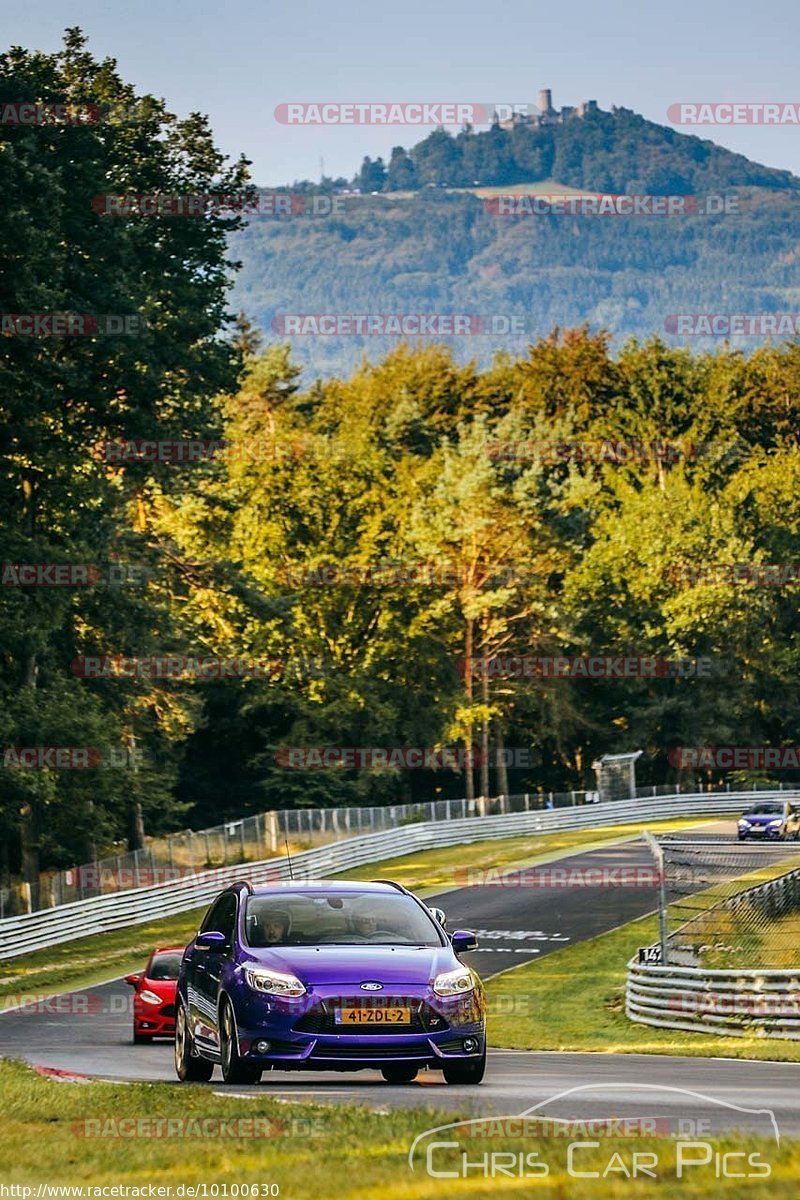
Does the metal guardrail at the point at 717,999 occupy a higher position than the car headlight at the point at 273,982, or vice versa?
the car headlight at the point at 273,982

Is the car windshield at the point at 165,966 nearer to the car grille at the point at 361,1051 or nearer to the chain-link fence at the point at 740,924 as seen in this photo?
the chain-link fence at the point at 740,924

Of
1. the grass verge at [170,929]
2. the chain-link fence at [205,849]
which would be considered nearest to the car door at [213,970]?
the grass verge at [170,929]

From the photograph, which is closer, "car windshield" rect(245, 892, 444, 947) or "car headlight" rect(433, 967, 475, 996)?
"car headlight" rect(433, 967, 475, 996)

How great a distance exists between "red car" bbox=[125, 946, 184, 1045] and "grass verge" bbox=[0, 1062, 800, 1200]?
1101cm

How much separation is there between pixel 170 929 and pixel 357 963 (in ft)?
110

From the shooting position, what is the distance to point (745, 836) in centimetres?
6150

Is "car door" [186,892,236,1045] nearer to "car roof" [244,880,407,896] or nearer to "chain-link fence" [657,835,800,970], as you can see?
"car roof" [244,880,407,896]

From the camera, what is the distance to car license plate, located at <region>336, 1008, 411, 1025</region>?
43.5 ft

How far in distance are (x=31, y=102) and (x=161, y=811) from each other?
29.0 meters

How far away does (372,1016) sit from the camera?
43.6ft

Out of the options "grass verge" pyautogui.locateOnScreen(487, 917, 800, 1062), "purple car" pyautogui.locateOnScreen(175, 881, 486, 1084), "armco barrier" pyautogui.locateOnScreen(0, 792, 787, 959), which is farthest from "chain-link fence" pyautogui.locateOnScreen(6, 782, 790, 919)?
"purple car" pyautogui.locateOnScreen(175, 881, 486, 1084)

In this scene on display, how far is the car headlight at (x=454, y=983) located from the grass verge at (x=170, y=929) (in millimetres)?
21967

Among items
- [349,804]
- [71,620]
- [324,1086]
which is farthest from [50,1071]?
[349,804]

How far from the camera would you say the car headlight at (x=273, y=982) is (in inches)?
527
